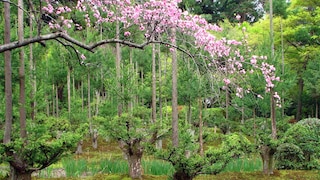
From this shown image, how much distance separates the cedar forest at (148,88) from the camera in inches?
180

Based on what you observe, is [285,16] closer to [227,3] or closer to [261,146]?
[227,3]

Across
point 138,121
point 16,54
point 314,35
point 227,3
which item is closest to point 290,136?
point 138,121

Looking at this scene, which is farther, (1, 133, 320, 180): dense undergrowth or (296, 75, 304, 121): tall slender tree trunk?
(296, 75, 304, 121): tall slender tree trunk

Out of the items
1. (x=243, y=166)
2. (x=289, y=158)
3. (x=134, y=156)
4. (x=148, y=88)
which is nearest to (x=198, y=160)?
(x=134, y=156)

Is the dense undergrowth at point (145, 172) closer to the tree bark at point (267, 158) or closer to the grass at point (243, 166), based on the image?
the grass at point (243, 166)

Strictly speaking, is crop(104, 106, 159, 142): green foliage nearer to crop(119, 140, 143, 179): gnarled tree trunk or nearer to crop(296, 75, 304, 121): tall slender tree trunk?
crop(119, 140, 143, 179): gnarled tree trunk

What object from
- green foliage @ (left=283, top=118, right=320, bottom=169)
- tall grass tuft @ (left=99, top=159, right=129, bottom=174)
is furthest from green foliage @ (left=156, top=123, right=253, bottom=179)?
green foliage @ (left=283, top=118, right=320, bottom=169)

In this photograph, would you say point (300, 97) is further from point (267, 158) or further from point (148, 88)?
point (267, 158)

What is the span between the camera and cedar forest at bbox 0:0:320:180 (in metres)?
4.57

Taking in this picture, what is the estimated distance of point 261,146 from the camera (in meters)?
9.38

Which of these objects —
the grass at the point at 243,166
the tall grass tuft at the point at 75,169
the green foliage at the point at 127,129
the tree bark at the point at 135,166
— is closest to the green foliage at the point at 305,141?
the grass at the point at 243,166

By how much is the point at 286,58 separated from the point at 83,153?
1125 centimetres

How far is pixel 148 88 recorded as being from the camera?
1956 centimetres

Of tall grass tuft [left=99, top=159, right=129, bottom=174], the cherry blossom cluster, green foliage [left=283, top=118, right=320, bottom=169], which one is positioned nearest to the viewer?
the cherry blossom cluster
